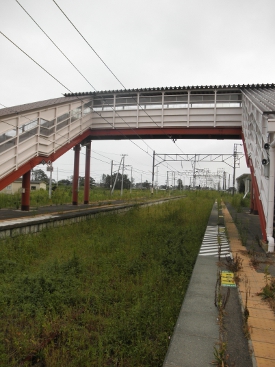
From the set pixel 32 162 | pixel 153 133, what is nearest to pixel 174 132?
pixel 153 133

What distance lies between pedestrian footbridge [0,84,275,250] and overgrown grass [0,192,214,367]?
626 centimetres

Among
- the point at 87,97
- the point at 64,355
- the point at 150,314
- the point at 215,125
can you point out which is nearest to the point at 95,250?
the point at 150,314

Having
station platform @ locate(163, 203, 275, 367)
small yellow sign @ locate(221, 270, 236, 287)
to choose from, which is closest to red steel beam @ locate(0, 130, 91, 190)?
station platform @ locate(163, 203, 275, 367)

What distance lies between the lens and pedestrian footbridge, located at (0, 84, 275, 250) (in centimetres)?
1245

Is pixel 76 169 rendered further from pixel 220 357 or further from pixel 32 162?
pixel 220 357

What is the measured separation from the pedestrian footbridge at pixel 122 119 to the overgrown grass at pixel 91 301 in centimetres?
626

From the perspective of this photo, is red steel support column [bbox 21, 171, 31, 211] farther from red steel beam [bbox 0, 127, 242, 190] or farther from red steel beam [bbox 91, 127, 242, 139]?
red steel beam [bbox 91, 127, 242, 139]

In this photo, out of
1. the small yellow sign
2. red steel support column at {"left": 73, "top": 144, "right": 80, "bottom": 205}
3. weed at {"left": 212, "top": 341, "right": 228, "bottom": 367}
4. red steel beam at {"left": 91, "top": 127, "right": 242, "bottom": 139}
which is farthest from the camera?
red steel support column at {"left": 73, "top": 144, "right": 80, "bottom": 205}

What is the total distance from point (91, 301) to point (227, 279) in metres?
2.24

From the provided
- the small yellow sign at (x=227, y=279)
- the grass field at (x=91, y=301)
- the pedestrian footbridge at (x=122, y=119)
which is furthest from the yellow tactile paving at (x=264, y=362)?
the pedestrian footbridge at (x=122, y=119)

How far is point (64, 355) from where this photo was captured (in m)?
2.96

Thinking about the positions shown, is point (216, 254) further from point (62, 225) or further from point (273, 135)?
point (62, 225)

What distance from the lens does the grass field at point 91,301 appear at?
3.02 metres

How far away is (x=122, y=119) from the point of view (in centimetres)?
1653
